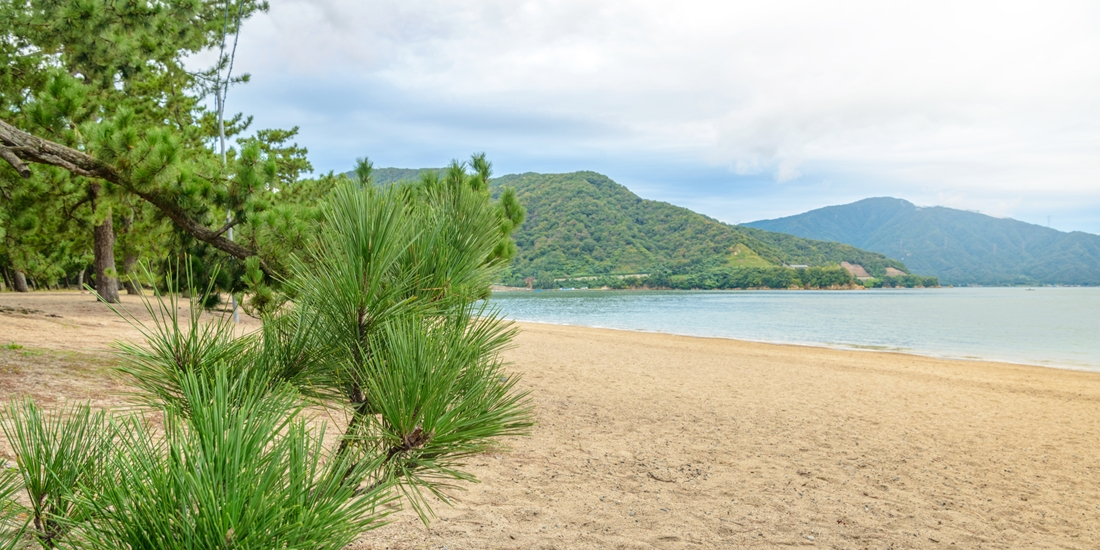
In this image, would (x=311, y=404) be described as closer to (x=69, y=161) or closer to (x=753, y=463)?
(x=753, y=463)

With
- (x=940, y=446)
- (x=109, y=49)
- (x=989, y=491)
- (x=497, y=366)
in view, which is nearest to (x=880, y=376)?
(x=940, y=446)

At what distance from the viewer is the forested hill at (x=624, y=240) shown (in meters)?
99.0

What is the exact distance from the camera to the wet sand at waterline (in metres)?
4.10

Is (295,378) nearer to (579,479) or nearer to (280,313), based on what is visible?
(280,313)

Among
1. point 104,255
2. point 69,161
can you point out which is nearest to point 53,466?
point 69,161

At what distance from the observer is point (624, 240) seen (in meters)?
107

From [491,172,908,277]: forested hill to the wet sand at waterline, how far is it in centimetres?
8126

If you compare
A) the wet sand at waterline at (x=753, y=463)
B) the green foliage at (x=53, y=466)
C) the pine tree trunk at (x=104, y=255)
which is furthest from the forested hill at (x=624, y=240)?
the green foliage at (x=53, y=466)

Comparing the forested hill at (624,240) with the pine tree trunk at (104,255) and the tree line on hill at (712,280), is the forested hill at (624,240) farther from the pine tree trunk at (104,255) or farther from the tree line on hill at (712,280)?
the pine tree trunk at (104,255)

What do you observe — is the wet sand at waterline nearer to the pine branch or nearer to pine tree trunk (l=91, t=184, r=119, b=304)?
the pine branch

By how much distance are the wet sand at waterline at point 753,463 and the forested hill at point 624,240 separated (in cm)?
8126

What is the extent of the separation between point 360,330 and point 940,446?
7.32 m

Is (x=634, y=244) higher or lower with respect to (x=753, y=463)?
higher

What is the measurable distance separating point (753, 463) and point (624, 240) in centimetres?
10187
